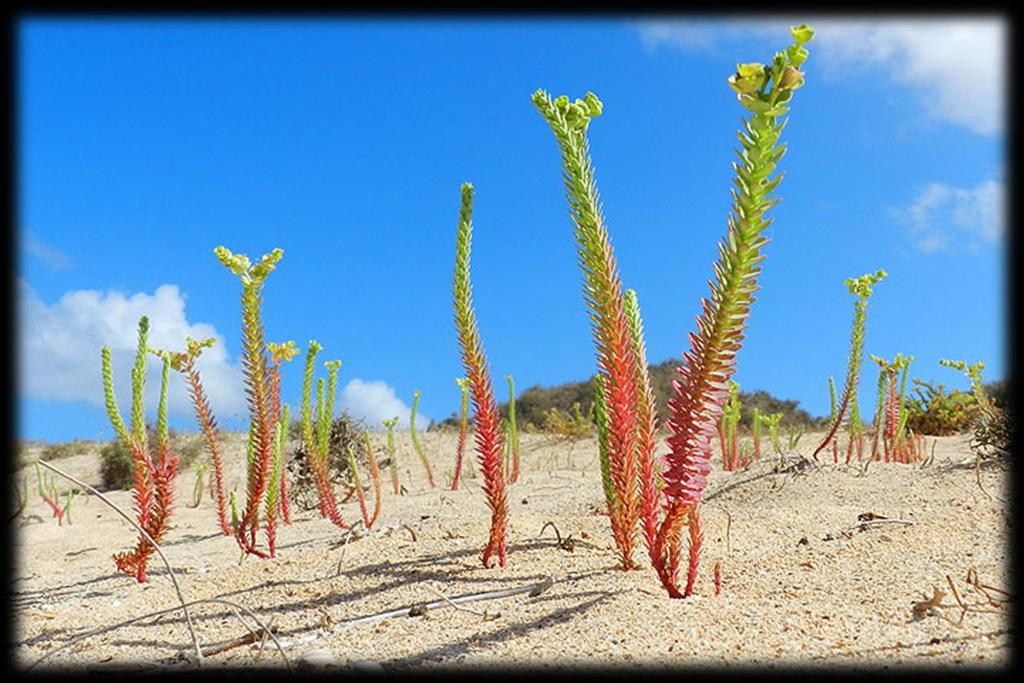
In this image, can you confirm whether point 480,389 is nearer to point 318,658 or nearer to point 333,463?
point 318,658

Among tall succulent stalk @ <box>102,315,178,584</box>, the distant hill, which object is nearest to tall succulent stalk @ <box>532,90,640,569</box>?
tall succulent stalk @ <box>102,315,178,584</box>

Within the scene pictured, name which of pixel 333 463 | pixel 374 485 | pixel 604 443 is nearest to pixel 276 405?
pixel 374 485

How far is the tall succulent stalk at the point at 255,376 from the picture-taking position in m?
4.12

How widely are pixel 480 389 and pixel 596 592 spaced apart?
1028 mm

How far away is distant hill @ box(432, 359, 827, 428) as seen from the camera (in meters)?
18.8

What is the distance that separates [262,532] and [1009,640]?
553cm

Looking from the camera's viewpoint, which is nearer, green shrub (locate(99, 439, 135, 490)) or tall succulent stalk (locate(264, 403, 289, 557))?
tall succulent stalk (locate(264, 403, 289, 557))

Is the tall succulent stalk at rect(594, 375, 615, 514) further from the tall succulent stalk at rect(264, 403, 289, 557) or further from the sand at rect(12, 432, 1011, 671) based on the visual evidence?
the tall succulent stalk at rect(264, 403, 289, 557)

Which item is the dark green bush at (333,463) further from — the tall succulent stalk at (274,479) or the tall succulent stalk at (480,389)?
the tall succulent stalk at (480,389)

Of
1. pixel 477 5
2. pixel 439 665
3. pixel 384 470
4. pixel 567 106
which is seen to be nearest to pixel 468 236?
pixel 567 106

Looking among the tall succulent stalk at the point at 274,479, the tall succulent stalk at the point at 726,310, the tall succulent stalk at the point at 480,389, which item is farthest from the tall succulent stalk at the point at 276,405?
the tall succulent stalk at the point at 726,310

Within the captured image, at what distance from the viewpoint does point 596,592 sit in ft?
Result: 10.3

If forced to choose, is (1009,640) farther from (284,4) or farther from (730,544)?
(284,4)

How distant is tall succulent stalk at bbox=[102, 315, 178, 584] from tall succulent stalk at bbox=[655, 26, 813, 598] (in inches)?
123
